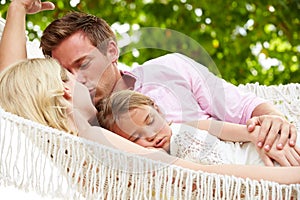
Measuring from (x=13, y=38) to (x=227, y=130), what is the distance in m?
0.61

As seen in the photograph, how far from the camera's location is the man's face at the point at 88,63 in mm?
1643

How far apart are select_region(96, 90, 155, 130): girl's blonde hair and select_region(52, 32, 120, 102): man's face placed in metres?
0.14

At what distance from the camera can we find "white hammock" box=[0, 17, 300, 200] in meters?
1.14

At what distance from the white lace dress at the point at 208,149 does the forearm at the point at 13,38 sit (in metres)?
0.48

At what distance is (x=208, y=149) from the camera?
138 centimetres

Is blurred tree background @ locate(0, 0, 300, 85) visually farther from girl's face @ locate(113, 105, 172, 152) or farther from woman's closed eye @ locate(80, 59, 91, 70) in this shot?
girl's face @ locate(113, 105, 172, 152)

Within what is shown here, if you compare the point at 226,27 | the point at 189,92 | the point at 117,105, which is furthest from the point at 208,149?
the point at 226,27

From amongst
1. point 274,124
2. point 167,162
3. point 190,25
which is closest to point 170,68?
point 274,124

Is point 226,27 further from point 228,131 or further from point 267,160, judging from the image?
point 267,160

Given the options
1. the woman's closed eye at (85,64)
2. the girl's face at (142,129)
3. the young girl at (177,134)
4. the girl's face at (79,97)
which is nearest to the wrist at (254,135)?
the young girl at (177,134)

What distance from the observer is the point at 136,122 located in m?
1.41

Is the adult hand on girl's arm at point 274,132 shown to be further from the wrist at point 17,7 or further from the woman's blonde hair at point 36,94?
the wrist at point 17,7

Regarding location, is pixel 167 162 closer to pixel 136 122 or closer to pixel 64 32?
pixel 136 122

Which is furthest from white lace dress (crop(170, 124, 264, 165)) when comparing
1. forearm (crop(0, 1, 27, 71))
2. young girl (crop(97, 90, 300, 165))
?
forearm (crop(0, 1, 27, 71))
